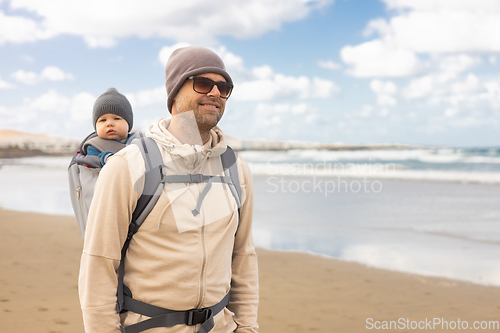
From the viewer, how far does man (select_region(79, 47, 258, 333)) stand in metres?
1.45

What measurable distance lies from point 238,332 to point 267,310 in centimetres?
339

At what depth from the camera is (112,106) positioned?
7.73 ft

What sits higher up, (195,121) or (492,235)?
(195,121)

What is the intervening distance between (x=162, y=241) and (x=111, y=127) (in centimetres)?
112

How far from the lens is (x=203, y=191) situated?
1597mm

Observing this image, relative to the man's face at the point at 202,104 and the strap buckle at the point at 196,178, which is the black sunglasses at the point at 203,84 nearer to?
the man's face at the point at 202,104

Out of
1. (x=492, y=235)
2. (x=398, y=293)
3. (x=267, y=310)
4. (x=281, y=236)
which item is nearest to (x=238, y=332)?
(x=267, y=310)

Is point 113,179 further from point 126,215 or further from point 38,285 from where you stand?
point 38,285

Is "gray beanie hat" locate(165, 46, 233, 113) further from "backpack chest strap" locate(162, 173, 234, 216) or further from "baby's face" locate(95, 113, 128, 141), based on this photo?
"baby's face" locate(95, 113, 128, 141)

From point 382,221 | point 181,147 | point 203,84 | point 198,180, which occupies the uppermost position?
point 203,84

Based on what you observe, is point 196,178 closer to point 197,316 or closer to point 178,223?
point 178,223

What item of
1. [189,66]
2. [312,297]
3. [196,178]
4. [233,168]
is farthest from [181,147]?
[312,297]

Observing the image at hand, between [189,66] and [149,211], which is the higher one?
[189,66]

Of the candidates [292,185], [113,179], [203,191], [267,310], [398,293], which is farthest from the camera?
[292,185]
